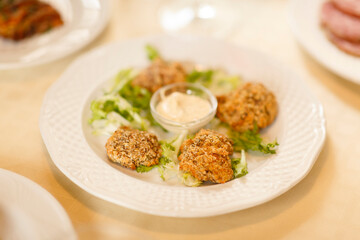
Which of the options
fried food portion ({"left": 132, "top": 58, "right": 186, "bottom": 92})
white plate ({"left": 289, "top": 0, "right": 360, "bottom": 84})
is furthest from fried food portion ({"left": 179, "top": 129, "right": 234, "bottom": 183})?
white plate ({"left": 289, "top": 0, "right": 360, "bottom": 84})

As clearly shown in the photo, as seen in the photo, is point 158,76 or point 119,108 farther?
point 158,76

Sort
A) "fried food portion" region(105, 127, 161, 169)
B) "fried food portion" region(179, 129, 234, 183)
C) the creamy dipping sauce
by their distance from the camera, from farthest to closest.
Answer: the creamy dipping sauce
"fried food portion" region(105, 127, 161, 169)
"fried food portion" region(179, 129, 234, 183)

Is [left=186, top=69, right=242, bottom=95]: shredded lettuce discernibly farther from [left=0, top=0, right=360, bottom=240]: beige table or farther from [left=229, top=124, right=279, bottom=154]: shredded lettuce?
[left=0, top=0, right=360, bottom=240]: beige table

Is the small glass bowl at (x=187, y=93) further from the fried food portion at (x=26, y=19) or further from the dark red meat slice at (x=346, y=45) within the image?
the fried food portion at (x=26, y=19)

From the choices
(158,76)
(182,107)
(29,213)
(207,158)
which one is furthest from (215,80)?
(29,213)

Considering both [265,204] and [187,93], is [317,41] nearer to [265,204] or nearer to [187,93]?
[187,93]

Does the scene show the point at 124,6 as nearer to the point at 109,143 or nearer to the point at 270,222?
the point at 109,143
